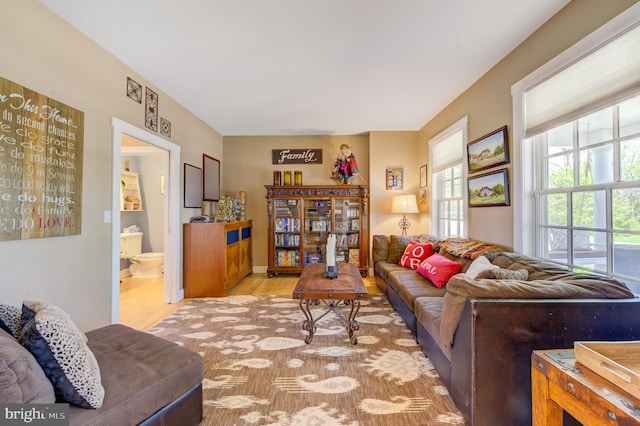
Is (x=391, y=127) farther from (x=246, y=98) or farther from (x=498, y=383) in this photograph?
(x=498, y=383)

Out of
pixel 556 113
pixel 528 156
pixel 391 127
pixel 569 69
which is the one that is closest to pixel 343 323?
pixel 528 156

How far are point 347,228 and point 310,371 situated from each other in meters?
3.01

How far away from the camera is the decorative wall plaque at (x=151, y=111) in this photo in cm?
295

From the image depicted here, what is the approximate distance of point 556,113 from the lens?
1.99m

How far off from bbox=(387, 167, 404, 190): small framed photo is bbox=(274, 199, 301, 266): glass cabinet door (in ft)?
5.50

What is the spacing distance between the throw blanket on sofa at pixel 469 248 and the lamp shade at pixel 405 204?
127 cm

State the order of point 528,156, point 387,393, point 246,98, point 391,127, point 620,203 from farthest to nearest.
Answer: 1. point 391,127
2. point 246,98
3. point 528,156
4. point 387,393
5. point 620,203

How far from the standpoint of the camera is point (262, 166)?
5.08 meters

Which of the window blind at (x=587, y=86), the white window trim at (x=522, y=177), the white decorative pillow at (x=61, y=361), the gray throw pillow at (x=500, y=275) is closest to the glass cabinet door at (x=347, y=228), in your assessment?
the white window trim at (x=522, y=177)

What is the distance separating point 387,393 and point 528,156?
7.25 feet

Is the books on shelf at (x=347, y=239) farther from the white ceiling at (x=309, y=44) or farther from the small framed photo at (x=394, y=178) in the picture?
the white ceiling at (x=309, y=44)

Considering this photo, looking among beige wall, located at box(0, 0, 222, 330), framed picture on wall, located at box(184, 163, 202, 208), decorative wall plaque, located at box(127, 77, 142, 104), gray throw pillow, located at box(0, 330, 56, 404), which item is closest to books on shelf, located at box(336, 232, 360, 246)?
framed picture on wall, located at box(184, 163, 202, 208)

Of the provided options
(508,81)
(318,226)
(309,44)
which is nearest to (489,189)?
(508,81)

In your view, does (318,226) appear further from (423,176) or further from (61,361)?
(61,361)
